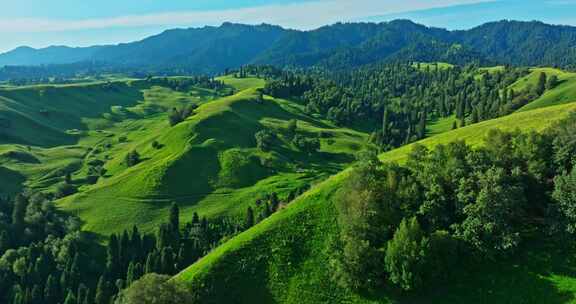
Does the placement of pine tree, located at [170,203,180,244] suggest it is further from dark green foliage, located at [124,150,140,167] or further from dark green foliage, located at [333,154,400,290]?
dark green foliage, located at [333,154,400,290]

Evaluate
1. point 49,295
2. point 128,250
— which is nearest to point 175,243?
point 128,250

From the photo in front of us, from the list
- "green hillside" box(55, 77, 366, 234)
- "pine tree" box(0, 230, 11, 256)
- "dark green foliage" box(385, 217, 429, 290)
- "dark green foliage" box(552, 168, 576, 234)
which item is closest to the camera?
"dark green foliage" box(552, 168, 576, 234)

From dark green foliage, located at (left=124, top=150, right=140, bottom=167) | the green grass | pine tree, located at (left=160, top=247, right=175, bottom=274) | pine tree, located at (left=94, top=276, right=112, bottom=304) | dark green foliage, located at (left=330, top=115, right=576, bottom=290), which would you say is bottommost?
pine tree, located at (left=94, top=276, right=112, bottom=304)

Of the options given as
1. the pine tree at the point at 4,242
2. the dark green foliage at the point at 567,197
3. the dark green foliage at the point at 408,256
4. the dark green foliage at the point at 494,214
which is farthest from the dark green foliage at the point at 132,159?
the dark green foliage at the point at 567,197

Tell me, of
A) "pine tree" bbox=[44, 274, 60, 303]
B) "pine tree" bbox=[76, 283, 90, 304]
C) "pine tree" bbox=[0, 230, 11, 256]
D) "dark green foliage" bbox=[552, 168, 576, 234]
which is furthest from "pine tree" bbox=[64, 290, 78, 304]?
"dark green foliage" bbox=[552, 168, 576, 234]

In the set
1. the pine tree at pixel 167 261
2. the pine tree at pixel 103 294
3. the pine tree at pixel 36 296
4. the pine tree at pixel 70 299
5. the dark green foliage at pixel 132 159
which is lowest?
the pine tree at pixel 36 296

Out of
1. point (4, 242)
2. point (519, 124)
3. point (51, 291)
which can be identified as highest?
point (519, 124)

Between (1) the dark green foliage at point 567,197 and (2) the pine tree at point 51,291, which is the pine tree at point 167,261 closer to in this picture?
(2) the pine tree at point 51,291

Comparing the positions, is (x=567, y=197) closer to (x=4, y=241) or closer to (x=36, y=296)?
(x=36, y=296)

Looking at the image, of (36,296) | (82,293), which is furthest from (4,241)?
(82,293)
